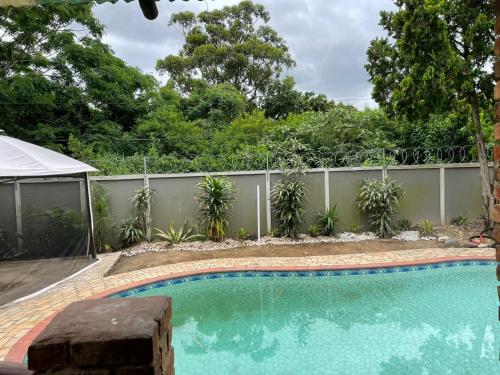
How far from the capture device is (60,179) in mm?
6648

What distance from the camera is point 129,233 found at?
24.1ft

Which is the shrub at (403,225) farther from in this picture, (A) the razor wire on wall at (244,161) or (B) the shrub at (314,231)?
(B) the shrub at (314,231)

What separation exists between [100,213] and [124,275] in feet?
7.09

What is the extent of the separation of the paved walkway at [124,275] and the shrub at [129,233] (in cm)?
58

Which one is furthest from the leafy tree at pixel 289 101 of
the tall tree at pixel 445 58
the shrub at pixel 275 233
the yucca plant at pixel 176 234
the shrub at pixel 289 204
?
the yucca plant at pixel 176 234

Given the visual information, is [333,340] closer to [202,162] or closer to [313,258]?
[313,258]

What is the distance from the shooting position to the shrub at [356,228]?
8141 mm

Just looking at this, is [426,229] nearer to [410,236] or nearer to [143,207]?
[410,236]

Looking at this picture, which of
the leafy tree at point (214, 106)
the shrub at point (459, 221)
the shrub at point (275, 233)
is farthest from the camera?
the leafy tree at point (214, 106)

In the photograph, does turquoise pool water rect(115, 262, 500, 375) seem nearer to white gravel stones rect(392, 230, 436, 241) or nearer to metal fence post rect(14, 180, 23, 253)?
white gravel stones rect(392, 230, 436, 241)

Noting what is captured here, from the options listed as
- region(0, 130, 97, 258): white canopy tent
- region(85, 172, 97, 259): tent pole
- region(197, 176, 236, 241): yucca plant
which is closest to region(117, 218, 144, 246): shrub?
region(85, 172, 97, 259): tent pole

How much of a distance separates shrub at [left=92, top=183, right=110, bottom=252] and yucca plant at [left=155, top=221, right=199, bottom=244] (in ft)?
3.51

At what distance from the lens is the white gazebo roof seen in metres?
4.46

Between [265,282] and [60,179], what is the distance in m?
4.25
